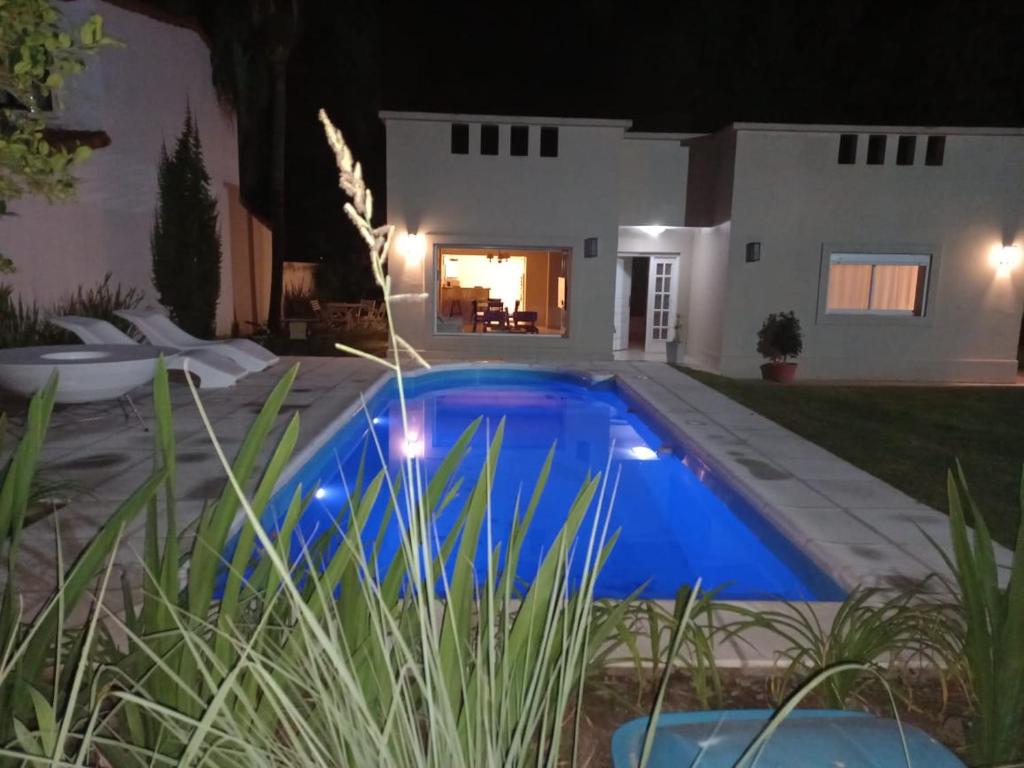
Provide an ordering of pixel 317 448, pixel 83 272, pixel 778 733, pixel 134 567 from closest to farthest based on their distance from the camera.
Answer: pixel 778 733 < pixel 134 567 < pixel 317 448 < pixel 83 272

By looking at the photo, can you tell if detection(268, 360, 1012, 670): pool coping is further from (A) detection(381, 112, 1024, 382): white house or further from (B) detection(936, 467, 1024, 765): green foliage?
(A) detection(381, 112, 1024, 382): white house

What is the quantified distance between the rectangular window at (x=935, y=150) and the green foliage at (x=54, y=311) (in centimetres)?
1296

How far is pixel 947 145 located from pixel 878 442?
7.94 meters

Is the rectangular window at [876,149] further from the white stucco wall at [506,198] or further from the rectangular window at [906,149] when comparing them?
the white stucco wall at [506,198]

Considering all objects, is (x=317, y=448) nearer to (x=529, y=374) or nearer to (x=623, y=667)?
(x=623, y=667)

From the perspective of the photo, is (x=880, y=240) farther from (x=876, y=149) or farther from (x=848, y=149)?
(x=848, y=149)

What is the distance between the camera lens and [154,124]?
11336 millimetres

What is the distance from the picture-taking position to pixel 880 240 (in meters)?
11.8

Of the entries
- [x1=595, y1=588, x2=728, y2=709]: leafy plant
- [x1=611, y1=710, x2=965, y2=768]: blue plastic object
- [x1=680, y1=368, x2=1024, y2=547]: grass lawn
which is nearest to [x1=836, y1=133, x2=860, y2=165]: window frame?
[x1=680, y1=368, x2=1024, y2=547]: grass lawn

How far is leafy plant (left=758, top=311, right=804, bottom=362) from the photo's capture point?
443 inches

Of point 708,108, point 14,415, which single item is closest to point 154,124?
point 14,415

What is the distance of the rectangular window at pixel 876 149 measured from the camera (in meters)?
11.7

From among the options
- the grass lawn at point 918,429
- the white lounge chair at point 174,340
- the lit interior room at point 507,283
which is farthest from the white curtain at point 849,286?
the white lounge chair at point 174,340

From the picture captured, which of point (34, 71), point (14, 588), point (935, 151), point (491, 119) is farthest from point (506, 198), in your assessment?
point (14, 588)
